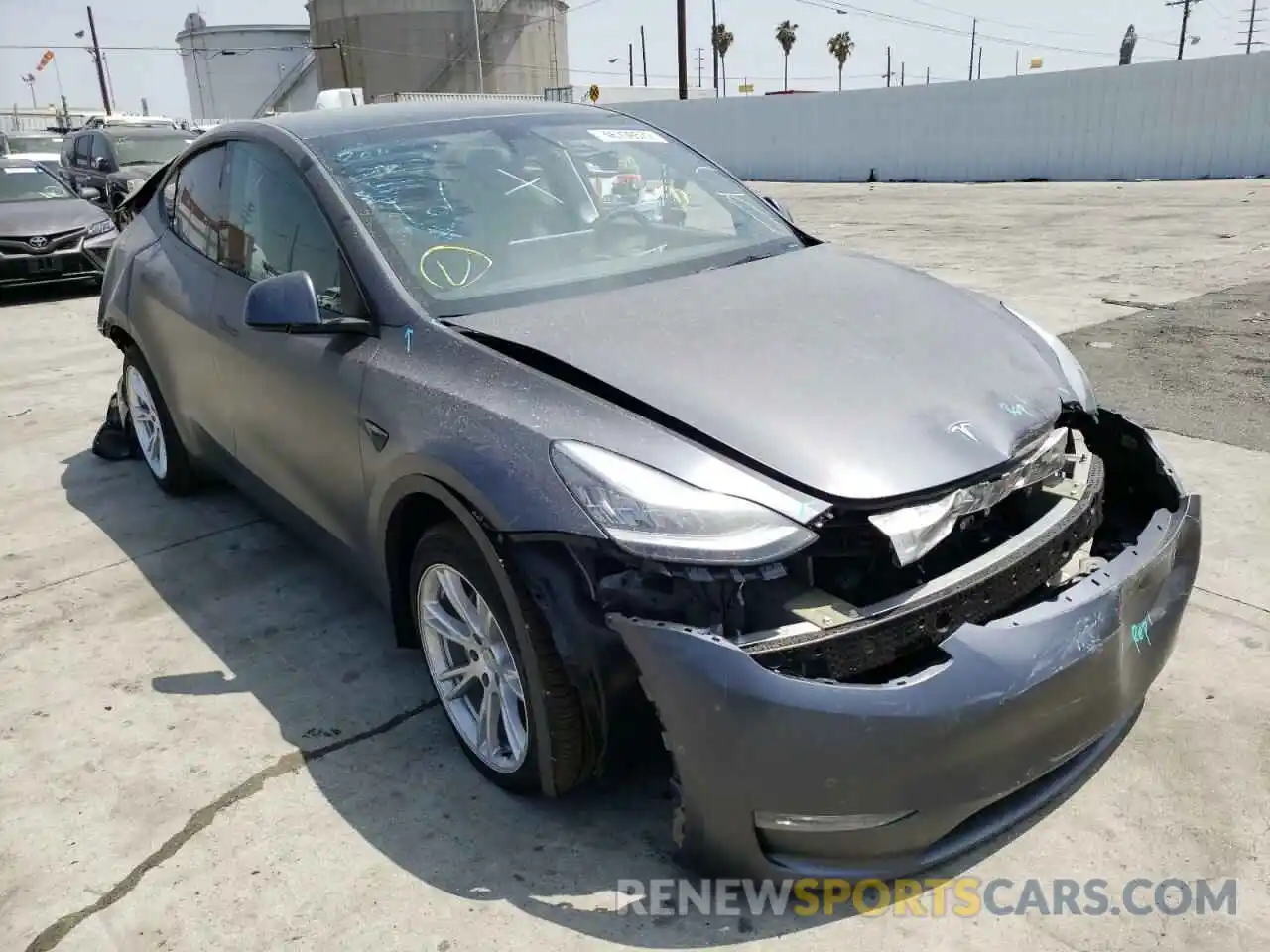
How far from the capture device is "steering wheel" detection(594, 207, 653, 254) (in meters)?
3.21

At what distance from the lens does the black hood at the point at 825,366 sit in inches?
83.9

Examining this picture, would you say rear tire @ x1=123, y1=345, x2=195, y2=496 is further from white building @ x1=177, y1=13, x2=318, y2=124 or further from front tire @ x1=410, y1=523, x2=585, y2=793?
white building @ x1=177, y1=13, x2=318, y2=124

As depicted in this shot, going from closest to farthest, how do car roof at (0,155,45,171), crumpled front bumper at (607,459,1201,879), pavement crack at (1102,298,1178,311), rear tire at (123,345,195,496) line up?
1. crumpled front bumper at (607,459,1201,879)
2. rear tire at (123,345,195,496)
3. pavement crack at (1102,298,1178,311)
4. car roof at (0,155,45,171)

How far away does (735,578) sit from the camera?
1.99 m

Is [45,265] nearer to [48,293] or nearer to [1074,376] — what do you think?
[48,293]

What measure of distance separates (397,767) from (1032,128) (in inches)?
1023

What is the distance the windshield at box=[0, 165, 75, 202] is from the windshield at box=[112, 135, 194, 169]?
279 cm

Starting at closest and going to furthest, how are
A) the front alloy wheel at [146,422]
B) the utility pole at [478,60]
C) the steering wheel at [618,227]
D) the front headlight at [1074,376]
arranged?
the front headlight at [1074,376]
the steering wheel at [618,227]
the front alloy wheel at [146,422]
the utility pole at [478,60]

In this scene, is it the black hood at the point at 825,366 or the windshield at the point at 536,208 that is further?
the windshield at the point at 536,208

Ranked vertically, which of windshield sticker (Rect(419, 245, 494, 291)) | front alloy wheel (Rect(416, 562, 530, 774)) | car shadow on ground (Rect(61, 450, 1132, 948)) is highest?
windshield sticker (Rect(419, 245, 494, 291))

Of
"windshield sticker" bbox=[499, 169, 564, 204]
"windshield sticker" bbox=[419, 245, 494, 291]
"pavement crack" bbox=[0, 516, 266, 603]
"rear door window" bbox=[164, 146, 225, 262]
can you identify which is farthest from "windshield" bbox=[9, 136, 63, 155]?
"windshield sticker" bbox=[419, 245, 494, 291]

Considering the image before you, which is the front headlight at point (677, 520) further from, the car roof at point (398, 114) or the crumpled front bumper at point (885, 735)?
the car roof at point (398, 114)

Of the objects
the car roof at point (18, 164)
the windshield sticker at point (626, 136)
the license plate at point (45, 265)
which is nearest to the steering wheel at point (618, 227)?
the windshield sticker at point (626, 136)

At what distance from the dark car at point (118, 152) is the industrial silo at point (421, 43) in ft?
113
